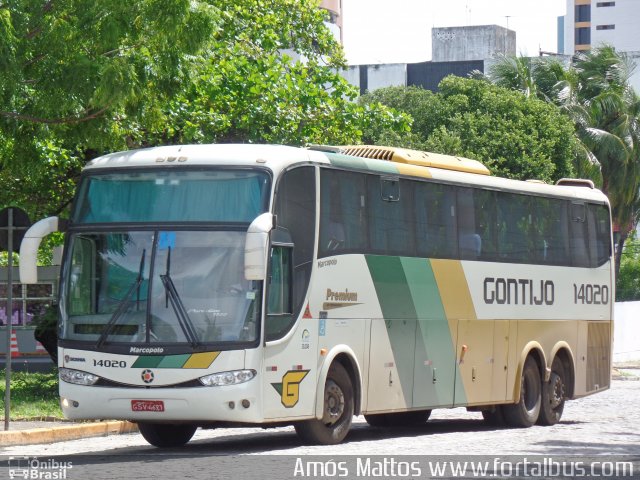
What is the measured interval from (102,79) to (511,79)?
35.7m

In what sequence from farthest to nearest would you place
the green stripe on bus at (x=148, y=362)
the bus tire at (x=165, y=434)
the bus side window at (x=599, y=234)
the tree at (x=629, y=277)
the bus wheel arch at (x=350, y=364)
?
the tree at (x=629, y=277) → the bus side window at (x=599, y=234) → the bus tire at (x=165, y=434) → the bus wheel arch at (x=350, y=364) → the green stripe on bus at (x=148, y=362)

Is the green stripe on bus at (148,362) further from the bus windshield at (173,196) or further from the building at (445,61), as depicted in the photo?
the building at (445,61)

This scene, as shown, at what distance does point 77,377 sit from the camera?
46.4ft

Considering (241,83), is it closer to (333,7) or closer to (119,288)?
(119,288)

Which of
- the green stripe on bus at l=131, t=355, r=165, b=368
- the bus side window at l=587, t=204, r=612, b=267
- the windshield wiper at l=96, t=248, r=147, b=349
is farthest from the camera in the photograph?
the bus side window at l=587, t=204, r=612, b=267

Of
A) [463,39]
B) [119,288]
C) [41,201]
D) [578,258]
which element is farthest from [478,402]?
[463,39]

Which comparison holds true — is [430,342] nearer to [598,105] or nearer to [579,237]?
[579,237]

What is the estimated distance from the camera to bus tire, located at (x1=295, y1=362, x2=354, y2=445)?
14797mm

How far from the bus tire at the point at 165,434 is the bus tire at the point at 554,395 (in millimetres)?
6417

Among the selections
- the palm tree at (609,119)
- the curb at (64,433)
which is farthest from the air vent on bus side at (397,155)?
the palm tree at (609,119)

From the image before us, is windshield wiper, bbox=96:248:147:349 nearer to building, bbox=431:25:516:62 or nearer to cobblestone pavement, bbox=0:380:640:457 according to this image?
cobblestone pavement, bbox=0:380:640:457

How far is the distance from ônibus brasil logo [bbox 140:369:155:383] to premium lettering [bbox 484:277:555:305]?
6.28 m

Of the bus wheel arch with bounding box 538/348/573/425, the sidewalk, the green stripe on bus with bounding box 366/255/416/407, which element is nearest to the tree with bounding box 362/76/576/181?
the bus wheel arch with bounding box 538/348/573/425

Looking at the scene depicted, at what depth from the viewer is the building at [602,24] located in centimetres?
12362
